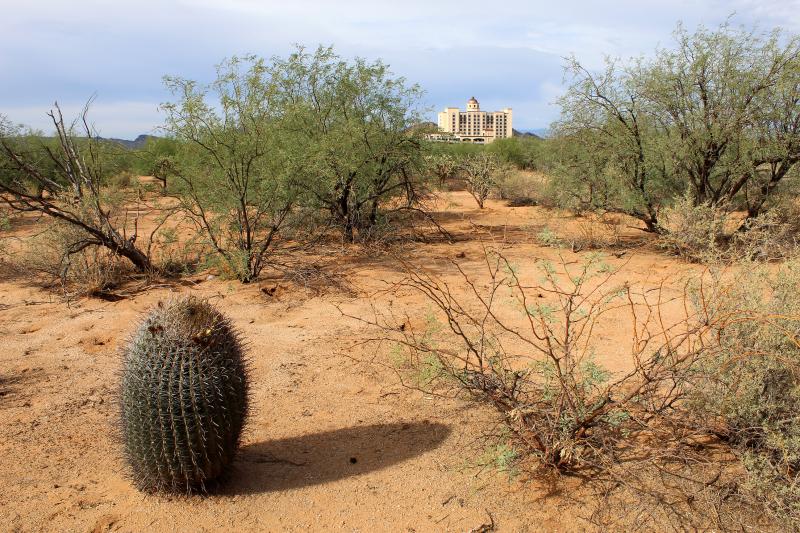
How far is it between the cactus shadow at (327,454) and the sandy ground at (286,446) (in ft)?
0.04

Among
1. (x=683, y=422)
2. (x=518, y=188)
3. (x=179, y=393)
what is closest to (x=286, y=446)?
(x=179, y=393)

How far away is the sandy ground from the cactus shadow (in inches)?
0.5

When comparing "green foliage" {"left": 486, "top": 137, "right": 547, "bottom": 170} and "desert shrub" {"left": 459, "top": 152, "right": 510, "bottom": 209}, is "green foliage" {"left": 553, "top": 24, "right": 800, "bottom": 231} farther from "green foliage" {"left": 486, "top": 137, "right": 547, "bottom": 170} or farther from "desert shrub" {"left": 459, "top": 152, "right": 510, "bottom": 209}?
"green foliage" {"left": 486, "top": 137, "right": 547, "bottom": 170}

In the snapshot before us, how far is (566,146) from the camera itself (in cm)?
1404

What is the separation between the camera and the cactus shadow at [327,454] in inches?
154

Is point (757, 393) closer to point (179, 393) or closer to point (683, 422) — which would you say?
point (683, 422)

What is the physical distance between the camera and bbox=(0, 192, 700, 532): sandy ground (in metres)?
3.51

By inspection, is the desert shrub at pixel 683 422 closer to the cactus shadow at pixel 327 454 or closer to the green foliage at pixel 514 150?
the cactus shadow at pixel 327 454

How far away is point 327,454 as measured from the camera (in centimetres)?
427

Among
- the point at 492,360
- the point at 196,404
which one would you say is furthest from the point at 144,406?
the point at 492,360

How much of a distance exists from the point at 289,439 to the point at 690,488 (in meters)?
2.61

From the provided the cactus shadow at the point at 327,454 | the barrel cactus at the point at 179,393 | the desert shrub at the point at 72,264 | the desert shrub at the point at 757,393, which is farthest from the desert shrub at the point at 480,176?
the barrel cactus at the point at 179,393

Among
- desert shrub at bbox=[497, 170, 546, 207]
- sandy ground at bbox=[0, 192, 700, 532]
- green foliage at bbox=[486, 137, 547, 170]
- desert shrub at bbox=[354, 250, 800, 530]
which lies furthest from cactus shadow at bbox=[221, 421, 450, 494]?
green foliage at bbox=[486, 137, 547, 170]

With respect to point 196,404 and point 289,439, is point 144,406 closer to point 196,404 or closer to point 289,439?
point 196,404
